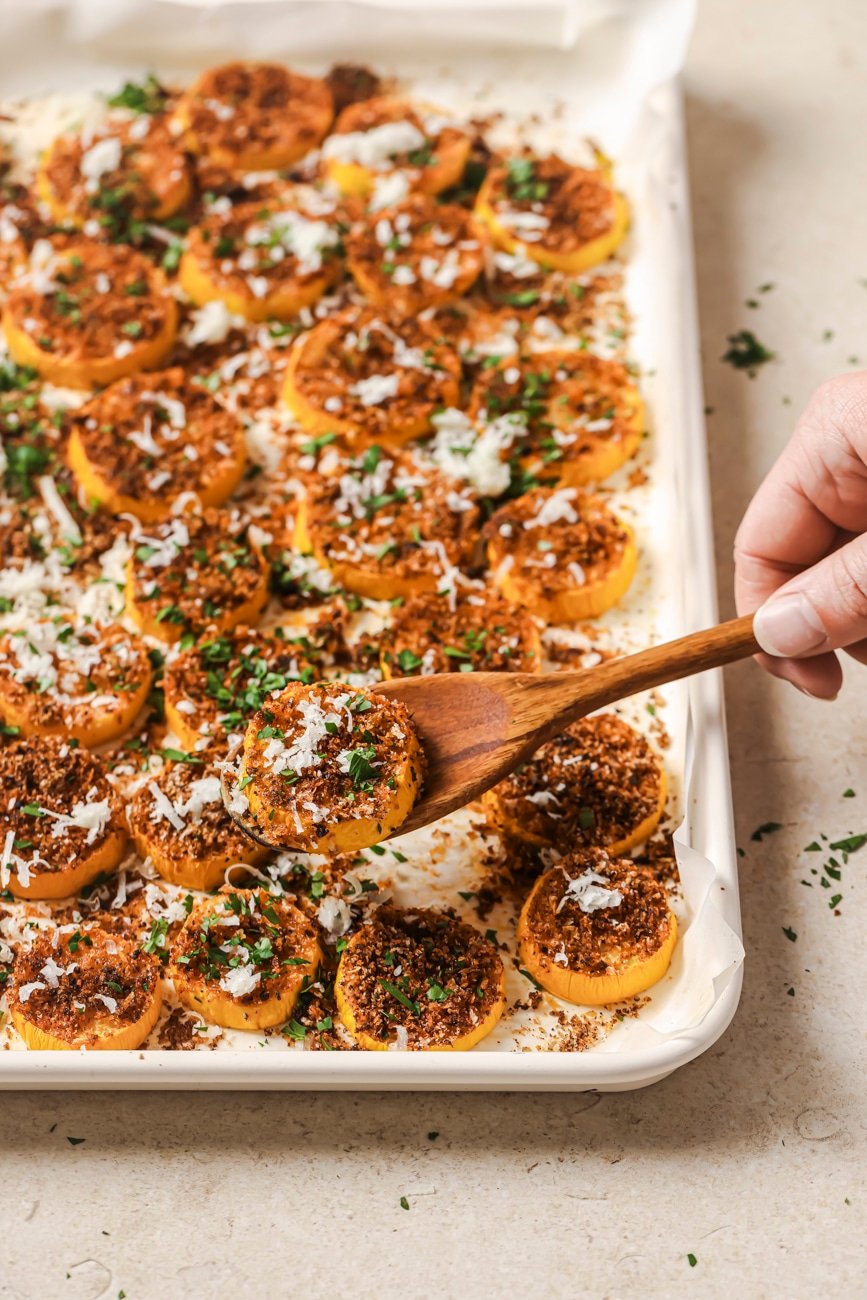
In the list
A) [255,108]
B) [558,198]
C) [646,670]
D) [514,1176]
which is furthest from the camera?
[255,108]

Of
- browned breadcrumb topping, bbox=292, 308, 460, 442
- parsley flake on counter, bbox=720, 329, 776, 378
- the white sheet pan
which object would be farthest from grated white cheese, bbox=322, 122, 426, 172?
parsley flake on counter, bbox=720, 329, 776, 378

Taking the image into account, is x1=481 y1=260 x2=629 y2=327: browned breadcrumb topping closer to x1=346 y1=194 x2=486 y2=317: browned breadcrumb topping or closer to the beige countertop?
x1=346 y1=194 x2=486 y2=317: browned breadcrumb topping

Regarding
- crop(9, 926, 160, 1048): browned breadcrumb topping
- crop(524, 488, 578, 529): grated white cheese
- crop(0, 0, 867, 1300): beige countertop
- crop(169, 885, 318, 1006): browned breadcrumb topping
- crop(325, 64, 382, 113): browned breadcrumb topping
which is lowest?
crop(0, 0, 867, 1300): beige countertop

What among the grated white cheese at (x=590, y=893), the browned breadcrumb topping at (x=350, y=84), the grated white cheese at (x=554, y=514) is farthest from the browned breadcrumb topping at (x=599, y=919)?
the browned breadcrumb topping at (x=350, y=84)

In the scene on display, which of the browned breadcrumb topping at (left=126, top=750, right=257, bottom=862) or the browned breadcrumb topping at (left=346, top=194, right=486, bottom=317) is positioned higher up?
the browned breadcrumb topping at (left=346, top=194, right=486, bottom=317)

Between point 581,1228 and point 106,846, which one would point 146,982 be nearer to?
point 106,846

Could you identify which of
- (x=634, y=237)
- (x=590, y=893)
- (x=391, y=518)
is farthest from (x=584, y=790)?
(x=634, y=237)

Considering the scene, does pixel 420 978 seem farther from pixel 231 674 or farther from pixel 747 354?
pixel 747 354
